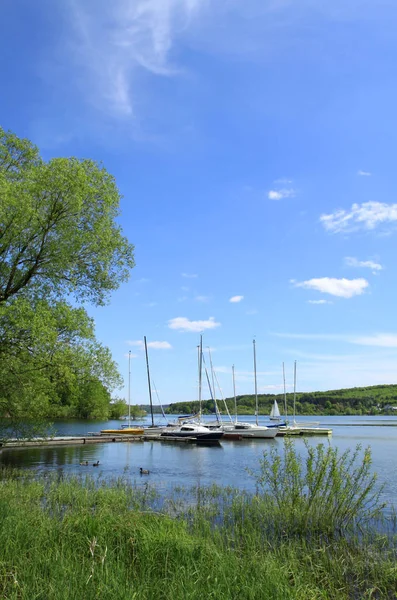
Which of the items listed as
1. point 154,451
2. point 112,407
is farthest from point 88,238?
point 112,407

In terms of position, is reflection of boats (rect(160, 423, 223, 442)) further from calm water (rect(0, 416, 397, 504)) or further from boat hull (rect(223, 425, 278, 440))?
boat hull (rect(223, 425, 278, 440))

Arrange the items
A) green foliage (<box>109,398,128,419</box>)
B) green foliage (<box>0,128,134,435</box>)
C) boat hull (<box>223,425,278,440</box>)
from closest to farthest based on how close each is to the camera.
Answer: green foliage (<box>0,128,134,435</box>), boat hull (<box>223,425,278,440</box>), green foliage (<box>109,398,128,419</box>)

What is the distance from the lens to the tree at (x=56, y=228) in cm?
1609

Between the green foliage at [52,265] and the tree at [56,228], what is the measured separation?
4 cm

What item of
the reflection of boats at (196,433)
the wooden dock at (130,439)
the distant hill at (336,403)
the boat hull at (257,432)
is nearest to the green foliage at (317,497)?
the wooden dock at (130,439)

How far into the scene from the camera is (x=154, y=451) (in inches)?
1788

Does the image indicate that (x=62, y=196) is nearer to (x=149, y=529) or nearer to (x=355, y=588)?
(x=149, y=529)

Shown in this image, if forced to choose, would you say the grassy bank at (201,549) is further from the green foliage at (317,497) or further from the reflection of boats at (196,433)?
the reflection of boats at (196,433)

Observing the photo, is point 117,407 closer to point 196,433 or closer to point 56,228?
point 196,433

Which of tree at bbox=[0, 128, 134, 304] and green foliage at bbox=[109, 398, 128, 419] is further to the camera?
green foliage at bbox=[109, 398, 128, 419]

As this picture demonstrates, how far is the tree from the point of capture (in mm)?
16094

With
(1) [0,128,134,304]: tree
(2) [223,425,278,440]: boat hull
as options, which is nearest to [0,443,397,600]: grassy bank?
(1) [0,128,134,304]: tree

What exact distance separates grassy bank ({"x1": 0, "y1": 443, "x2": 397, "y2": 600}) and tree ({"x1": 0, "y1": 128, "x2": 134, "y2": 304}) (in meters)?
7.52

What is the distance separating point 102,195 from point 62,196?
5.92 ft
